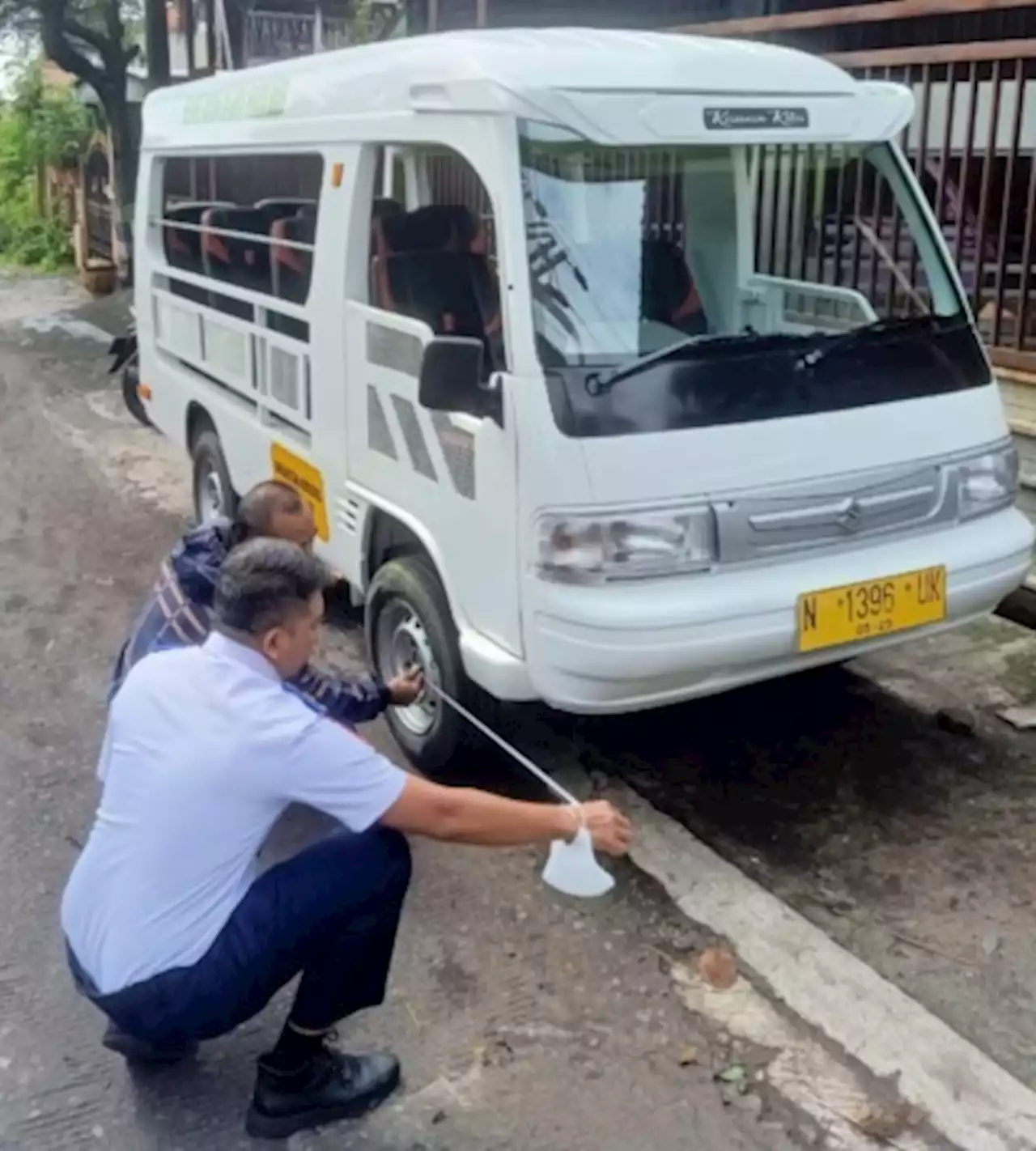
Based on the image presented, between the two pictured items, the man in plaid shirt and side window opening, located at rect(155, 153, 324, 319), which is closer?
the man in plaid shirt

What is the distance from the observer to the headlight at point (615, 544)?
12.6 ft

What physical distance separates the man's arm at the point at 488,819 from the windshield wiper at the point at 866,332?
1.77 meters

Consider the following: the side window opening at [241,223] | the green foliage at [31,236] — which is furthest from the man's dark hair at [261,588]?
the green foliage at [31,236]

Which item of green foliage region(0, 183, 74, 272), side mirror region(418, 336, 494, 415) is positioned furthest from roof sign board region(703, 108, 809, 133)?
green foliage region(0, 183, 74, 272)

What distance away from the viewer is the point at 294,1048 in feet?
9.96

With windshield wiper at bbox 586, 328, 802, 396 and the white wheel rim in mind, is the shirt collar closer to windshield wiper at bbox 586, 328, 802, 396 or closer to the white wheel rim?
windshield wiper at bbox 586, 328, 802, 396

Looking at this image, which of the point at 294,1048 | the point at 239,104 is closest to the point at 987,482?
the point at 294,1048

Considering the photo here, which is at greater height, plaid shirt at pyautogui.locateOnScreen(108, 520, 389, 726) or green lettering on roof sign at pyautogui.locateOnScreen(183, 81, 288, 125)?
green lettering on roof sign at pyautogui.locateOnScreen(183, 81, 288, 125)

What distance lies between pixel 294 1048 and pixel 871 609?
6.67 ft

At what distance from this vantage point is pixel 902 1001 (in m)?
3.44

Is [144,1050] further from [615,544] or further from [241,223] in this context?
[241,223]

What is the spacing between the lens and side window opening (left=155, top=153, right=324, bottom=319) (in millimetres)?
5508

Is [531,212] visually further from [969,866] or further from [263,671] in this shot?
[969,866]

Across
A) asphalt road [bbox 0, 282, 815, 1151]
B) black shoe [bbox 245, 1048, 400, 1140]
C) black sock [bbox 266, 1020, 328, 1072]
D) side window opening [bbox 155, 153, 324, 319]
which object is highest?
side window opening [bbox 155, 153, 324, 319]
